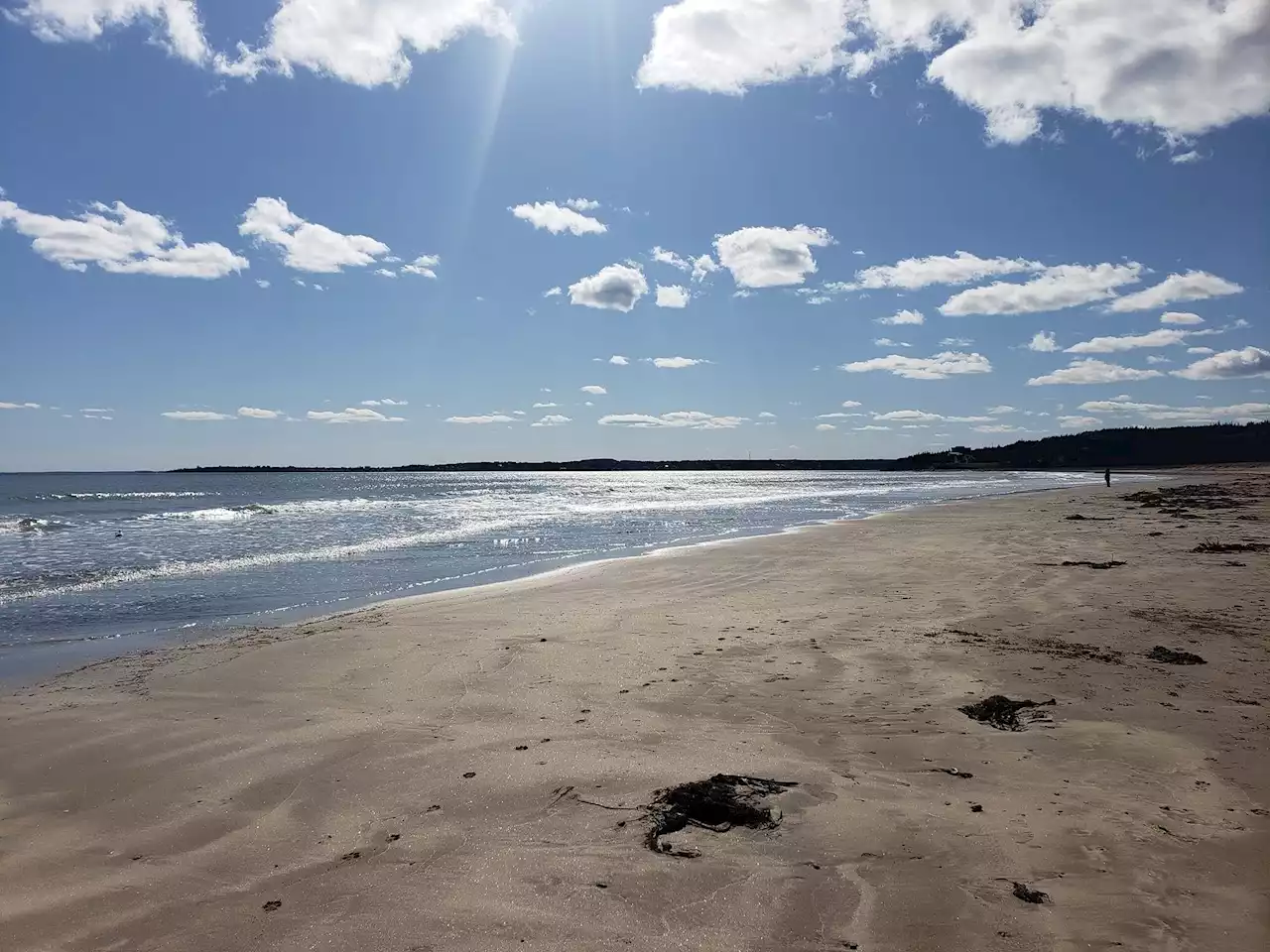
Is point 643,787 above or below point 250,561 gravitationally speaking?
above

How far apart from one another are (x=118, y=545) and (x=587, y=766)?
80.9ft

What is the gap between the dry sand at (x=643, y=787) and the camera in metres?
3.41

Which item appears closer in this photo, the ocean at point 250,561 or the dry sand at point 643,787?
the dry sand at point 643,787

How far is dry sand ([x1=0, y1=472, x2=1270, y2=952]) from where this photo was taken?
3.41 metres

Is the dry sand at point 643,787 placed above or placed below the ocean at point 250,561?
above

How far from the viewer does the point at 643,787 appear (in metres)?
4.74

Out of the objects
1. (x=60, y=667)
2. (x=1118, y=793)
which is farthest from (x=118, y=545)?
(x=1118, y=793)

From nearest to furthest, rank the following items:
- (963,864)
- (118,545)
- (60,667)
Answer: (963,864), (60,667), (118,545)

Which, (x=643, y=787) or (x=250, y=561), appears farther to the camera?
(x=250, y=561)

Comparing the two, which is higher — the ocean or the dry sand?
the dry sand

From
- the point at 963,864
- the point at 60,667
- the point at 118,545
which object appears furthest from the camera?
the point at 118,545

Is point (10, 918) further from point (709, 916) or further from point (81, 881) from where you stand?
point (709, 916)

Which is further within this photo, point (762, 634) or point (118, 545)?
point (118, 545)

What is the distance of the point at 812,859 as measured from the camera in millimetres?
3854
